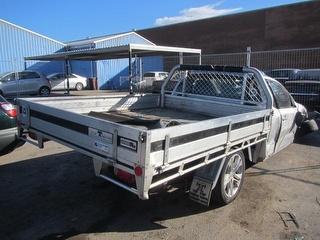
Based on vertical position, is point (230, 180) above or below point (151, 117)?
below

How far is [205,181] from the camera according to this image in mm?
4383

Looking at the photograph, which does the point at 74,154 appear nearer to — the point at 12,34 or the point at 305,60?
the point at 305,60

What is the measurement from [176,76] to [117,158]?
3.76 metres

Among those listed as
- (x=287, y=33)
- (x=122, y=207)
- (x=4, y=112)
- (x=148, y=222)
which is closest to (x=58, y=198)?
(x=122, y=207)

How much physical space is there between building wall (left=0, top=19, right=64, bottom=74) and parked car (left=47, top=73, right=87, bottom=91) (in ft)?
8.42

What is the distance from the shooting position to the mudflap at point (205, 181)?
14.4 ft

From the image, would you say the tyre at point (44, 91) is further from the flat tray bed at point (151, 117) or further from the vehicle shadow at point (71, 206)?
the flat tray bed at point (151, 117)

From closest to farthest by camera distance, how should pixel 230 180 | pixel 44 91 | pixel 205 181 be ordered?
pixel 205 181 → pixel 230 180 → pixel 44 91

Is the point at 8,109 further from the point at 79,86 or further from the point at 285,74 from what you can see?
the point at 79,86

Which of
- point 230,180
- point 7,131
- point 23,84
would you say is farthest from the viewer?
point 23,84

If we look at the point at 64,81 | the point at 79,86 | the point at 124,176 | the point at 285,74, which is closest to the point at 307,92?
the point at 285,74

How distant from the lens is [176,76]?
707 centimetres

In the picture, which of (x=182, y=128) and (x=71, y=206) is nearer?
(x=182, y=128)

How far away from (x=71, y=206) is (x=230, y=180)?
214 centimetres
